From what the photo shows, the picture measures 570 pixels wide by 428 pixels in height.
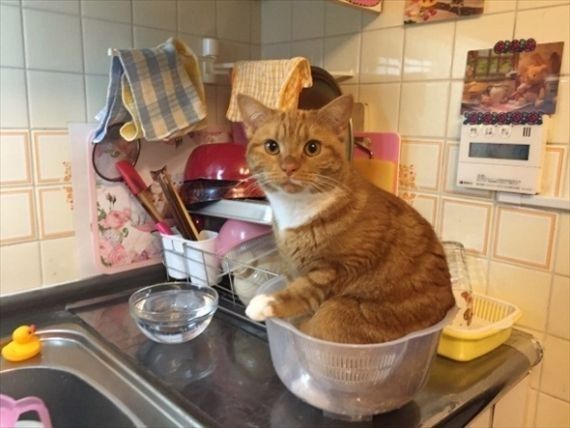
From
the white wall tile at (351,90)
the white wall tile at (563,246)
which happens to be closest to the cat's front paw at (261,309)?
the white wall tile at (563,246)

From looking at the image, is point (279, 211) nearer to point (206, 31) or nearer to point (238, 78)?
point (238, 78)

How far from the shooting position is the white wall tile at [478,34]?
2.98 feet

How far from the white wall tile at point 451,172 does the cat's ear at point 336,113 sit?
1.15 ft

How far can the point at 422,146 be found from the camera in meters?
1.05

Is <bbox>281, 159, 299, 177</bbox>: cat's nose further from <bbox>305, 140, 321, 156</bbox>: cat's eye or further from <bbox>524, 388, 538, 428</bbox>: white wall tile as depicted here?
<bbox>524, 388, 538, 428</bbox>: white wall tile

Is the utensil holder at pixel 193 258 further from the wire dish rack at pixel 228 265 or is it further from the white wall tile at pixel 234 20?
the white wall tile at pixel 234 20

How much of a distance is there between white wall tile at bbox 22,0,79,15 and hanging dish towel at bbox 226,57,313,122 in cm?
37

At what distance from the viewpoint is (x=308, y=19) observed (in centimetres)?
123

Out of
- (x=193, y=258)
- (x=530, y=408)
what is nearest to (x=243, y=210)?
(x=193, y=258)

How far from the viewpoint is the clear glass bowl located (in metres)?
0.88

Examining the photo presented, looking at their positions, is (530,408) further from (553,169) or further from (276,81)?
(276,81)

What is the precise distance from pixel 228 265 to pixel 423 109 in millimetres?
539

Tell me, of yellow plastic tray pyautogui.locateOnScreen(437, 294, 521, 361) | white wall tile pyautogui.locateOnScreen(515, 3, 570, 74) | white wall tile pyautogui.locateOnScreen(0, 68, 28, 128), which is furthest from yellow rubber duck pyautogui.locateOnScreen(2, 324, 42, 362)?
white wall tile pyautogui.locateOnScreen(515, 3, 570, 74)

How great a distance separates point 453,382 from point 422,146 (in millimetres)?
502
